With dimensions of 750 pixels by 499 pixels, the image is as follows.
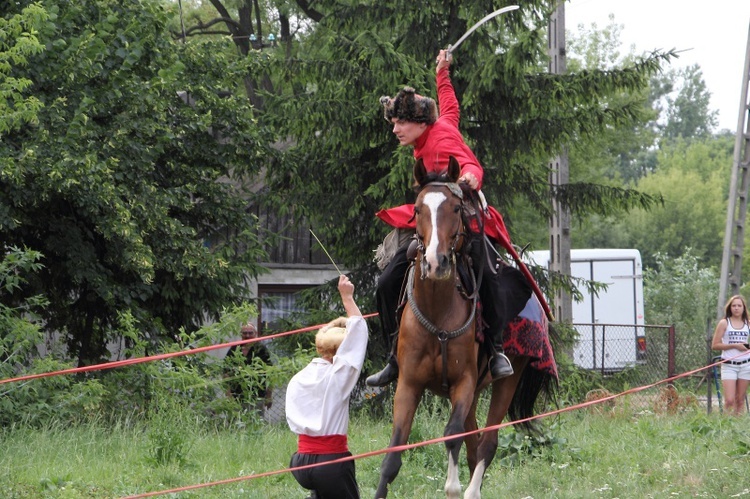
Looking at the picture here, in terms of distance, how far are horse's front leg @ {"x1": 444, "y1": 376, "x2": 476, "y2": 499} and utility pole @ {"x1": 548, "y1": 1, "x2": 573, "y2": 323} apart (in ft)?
33.1

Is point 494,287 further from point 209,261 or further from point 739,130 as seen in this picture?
point 739,130

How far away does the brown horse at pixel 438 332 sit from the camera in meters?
6.39

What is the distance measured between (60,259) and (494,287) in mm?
8799

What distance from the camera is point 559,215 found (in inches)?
701

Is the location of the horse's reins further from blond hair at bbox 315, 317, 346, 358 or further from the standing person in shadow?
the standing person in shadow

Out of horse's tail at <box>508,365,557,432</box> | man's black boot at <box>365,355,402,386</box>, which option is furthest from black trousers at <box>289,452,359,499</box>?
horse's tail at <box>508,365,557,432</box>

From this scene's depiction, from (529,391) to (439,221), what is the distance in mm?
2679

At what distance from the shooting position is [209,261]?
14.3 m

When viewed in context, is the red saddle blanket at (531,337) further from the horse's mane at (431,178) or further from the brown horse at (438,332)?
the horse's mane at (431,178)

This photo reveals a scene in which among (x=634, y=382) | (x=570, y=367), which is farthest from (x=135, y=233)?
(x=634, y=382)

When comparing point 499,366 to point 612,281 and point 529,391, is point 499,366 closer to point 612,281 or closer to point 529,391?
point 529,391

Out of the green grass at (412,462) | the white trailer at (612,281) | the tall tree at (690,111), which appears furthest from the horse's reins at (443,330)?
the tall tree at (690,111)

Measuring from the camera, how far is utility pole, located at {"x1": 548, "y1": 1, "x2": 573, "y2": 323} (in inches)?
682

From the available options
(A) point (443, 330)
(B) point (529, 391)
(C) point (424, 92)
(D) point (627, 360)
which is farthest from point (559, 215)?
(A) point (443, 330)
